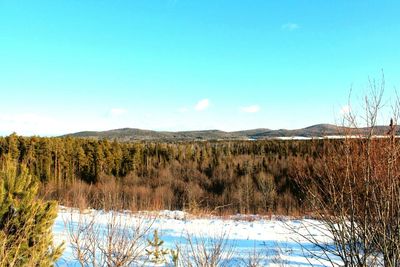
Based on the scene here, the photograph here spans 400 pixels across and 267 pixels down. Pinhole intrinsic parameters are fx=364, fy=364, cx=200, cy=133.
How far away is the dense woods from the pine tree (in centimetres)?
2955

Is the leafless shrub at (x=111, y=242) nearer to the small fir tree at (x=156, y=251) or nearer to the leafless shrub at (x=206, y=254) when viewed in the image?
the small fir tree at (x=156, y=251)

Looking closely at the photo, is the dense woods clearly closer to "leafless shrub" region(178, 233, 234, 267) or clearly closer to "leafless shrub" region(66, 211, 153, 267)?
"leafless shrub" region(178, 233, 234, 267)

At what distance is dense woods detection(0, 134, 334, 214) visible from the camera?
37.4 m

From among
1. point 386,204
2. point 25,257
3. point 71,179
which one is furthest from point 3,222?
point 71,179

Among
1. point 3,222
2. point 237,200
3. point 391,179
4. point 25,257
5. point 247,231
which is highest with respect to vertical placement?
point 391,179

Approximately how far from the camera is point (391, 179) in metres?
4.46

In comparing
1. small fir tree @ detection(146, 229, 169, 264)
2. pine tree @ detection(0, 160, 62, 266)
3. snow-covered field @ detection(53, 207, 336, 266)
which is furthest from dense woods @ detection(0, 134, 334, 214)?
pine tree @ detection(0, 160, 62, 266)

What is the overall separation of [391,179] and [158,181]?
148 feet

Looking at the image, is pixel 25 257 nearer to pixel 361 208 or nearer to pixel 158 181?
pixel 361 208

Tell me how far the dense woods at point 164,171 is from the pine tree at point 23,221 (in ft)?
96.9

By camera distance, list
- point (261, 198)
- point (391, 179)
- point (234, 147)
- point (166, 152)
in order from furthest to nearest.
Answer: point (234, 147), point (166, 152), point (261, 198), point (391, 179)

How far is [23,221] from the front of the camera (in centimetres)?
483

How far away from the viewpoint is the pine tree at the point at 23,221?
4.62 metres

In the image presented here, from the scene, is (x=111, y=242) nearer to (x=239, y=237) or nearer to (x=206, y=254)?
(x=206, y=254)
